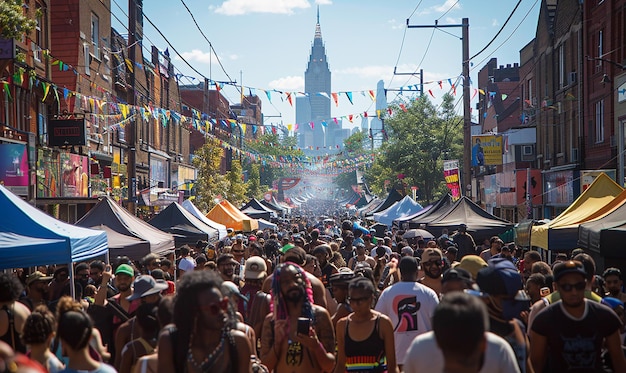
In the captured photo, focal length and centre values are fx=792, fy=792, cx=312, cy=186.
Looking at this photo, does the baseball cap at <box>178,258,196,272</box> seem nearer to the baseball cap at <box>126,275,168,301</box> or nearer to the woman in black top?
the baseball cap at <box>126,275,168,301</box>

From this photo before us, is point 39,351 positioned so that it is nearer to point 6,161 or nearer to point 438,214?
point 6,161

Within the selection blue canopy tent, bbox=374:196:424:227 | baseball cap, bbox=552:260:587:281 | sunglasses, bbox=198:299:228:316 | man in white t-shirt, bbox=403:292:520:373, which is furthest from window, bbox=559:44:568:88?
sunglasses, bbox=198:299:228:316

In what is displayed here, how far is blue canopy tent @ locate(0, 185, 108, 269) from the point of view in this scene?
32.1 ft

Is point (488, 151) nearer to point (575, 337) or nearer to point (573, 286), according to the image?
point (573, 286)

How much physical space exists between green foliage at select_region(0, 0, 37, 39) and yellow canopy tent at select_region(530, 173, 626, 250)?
35.2 feet

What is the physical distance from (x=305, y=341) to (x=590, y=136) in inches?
1014

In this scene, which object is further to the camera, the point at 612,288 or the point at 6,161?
the point at 6,161

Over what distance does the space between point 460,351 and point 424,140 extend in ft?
151

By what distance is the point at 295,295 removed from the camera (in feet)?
19.6

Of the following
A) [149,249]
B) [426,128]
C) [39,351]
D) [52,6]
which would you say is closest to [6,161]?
[149,249]

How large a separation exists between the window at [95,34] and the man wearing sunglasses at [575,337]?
2825 cm

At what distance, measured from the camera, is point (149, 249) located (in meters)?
14.7

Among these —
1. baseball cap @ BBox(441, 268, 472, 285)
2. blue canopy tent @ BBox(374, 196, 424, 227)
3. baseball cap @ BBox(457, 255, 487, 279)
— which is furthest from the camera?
blue canopy tent @ BBox(374, 196, 424, 227)

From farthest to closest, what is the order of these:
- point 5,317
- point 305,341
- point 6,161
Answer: point 6,161
point 5,317
point 305,341
